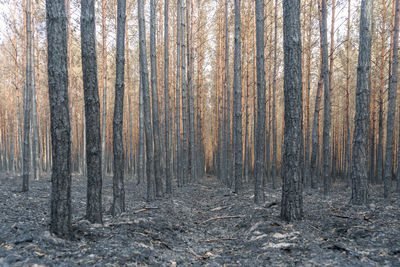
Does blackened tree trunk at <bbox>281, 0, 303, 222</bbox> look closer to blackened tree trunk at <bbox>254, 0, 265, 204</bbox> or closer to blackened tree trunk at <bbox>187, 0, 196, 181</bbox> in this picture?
blackened tree trunk at <bbox>254, 0, 265, 204</bbox>

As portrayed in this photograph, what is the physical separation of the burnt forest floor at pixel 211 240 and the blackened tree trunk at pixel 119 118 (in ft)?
1.31

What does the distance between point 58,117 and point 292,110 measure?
3.27 meters

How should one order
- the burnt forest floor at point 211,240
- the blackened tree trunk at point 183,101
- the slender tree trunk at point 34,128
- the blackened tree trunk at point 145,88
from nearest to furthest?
the burnt forest floor at point 211,240, the blackened tree trunk at point 145,88, the blackened tree trunk at point 183,101, the slender tree trunk at point 34,128

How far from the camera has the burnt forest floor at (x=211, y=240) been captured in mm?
2998

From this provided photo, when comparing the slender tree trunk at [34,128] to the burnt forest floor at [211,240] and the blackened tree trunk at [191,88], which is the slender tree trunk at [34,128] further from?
the blackened tree trunk at [191,88]

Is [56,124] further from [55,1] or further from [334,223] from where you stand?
[334,223]

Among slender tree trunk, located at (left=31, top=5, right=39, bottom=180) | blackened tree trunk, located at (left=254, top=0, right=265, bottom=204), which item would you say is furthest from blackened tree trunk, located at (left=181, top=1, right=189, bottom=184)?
slender tree trunk, located at (left=31, top=5, right=39, bottom=180)

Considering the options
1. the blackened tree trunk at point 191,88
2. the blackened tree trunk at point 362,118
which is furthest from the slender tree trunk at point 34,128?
the blackened tree trunk at point 362,118

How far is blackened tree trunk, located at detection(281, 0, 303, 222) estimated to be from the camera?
14.4 ft

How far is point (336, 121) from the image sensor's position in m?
18.4

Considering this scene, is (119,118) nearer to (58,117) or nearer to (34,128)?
(58,117)

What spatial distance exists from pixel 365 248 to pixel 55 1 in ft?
15.2

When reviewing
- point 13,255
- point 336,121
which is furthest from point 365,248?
point 336,121

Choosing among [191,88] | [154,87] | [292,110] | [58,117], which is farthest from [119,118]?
[191,88]
